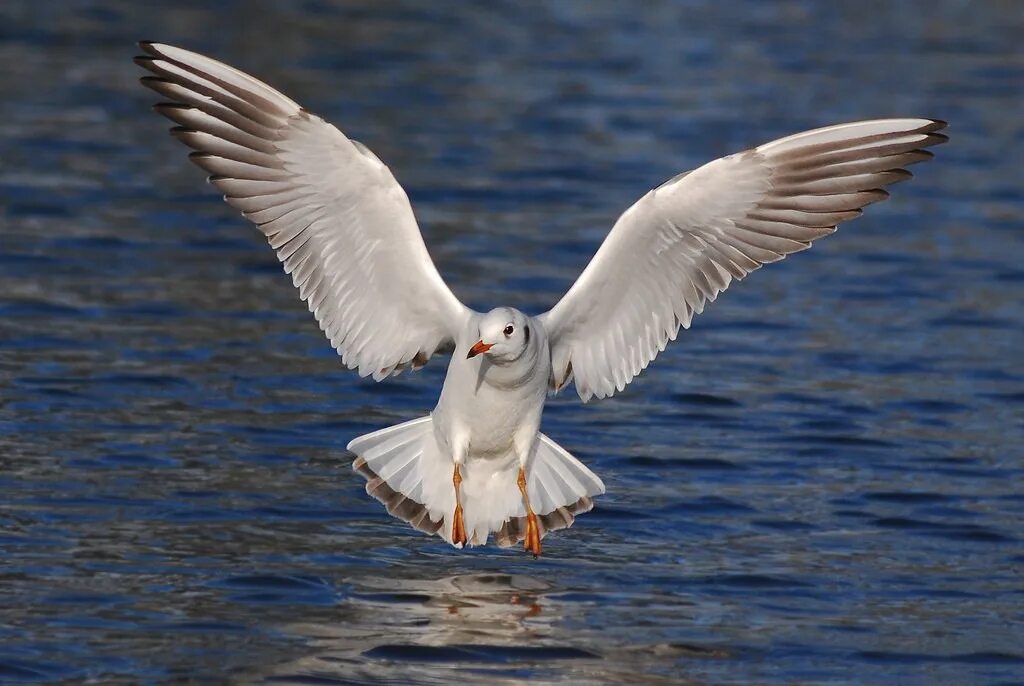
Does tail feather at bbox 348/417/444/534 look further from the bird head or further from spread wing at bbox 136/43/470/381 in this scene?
the bird head

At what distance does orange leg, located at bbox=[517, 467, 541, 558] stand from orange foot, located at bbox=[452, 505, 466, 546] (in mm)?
315

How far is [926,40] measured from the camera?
25.4 m

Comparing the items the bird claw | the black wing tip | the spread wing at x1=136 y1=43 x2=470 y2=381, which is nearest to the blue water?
the bird claw

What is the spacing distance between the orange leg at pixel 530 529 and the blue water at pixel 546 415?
0.15 metres

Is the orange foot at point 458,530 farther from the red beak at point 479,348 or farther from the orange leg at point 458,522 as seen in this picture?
the red beak at point 479,348

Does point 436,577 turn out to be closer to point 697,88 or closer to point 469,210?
point 469,210

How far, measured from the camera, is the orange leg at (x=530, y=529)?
9297 mm

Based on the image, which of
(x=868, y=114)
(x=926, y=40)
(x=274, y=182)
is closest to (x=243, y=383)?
(x=274, y=182)

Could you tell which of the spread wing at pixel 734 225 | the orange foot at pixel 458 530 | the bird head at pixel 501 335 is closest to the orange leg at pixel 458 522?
the orange foot at pixel 458 530

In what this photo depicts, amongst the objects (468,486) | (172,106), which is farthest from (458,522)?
(172,106)

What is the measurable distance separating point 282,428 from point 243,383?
0.89 m

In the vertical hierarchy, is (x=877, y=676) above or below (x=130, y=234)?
below

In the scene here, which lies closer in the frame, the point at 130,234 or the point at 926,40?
the point at 130,234

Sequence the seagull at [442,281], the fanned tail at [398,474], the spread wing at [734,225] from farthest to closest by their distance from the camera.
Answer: the fanned tail at [398,474], the spread wing at [734,225], the seagull at [442,281]
